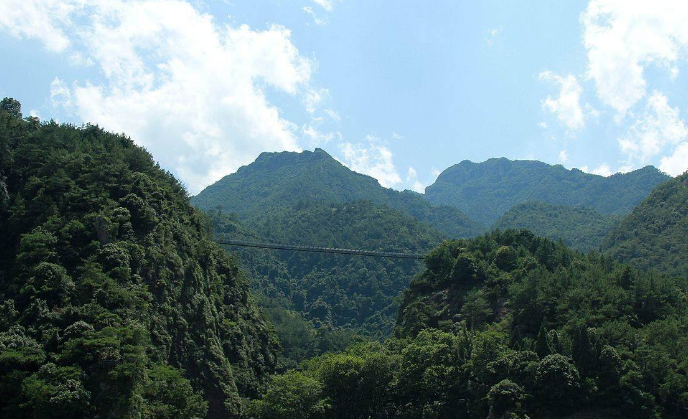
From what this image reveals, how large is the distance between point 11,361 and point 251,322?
83.4 feet

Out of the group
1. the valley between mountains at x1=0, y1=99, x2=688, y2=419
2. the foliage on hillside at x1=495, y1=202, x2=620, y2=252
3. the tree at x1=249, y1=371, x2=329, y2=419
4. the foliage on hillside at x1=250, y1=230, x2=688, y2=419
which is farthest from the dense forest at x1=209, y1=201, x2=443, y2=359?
the tree at x1=249, y1=371, x2=329, y2=419

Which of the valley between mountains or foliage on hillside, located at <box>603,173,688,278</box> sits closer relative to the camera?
the valley between mountains

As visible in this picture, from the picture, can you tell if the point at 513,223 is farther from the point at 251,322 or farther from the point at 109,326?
the point at 109,326

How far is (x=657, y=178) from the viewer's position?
145 meters

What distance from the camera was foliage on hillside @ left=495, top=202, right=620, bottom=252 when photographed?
340 ft

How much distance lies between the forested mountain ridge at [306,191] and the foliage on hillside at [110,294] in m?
75.8

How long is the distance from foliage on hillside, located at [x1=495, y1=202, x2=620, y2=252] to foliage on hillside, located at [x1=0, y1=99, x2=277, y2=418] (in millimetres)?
66178

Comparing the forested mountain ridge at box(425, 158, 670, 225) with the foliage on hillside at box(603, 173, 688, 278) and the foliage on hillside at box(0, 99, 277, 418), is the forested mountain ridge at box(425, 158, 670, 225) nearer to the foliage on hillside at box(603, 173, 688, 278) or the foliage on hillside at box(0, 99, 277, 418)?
the foliage on hillside at box(603, 173, 688, 278)

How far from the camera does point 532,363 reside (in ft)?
107

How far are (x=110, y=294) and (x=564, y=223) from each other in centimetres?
10349

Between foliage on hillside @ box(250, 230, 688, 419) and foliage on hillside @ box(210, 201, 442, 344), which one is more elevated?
foliage on hillside @ box(210, 201, 442, 344)

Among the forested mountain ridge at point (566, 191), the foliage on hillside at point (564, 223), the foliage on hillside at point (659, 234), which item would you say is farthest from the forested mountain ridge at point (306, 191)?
the foliage on hillside at point (659, 234)

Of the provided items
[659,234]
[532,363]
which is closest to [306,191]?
[659,234]

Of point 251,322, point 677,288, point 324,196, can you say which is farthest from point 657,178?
point 251,322
